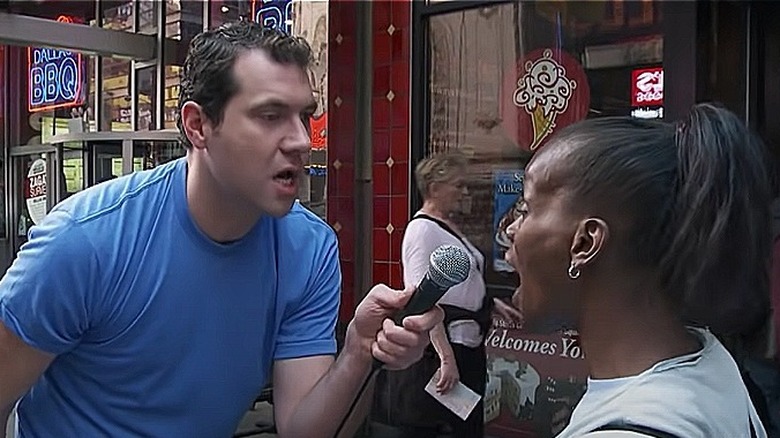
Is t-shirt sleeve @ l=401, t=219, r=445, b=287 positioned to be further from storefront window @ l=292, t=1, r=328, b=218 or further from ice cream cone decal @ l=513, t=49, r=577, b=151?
storefront window @ l=292, t=1, r=328, b=218

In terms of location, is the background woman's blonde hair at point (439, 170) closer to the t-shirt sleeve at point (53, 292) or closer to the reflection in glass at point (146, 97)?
the t-shirt sleeve at point (53, 292)

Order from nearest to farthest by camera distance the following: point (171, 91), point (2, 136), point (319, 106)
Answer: point (319, 106) → point (171, 91) → point (2, 136)

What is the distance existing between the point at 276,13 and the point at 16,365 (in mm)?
5306

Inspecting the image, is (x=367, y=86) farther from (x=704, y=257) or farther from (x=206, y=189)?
(x=704, y=257)

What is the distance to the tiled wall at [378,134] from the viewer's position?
19.2 ft

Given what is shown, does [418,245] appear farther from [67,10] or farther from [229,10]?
[67,10]

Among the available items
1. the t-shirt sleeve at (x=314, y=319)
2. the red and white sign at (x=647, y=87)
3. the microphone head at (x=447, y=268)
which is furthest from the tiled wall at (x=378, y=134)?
the microphone head at (x=447, y=268)

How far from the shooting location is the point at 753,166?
1.27 meters

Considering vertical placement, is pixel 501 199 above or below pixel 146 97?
below

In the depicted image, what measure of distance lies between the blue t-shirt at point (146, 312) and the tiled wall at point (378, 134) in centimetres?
372

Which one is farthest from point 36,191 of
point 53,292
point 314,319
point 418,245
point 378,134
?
point 53,292

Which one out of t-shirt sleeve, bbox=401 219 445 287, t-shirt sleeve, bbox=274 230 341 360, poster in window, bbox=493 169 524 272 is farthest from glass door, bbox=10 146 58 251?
t-shirt sleeve, bbox=274 230 341 360

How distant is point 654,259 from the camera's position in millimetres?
1285

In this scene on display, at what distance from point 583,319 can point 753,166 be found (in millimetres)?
321
